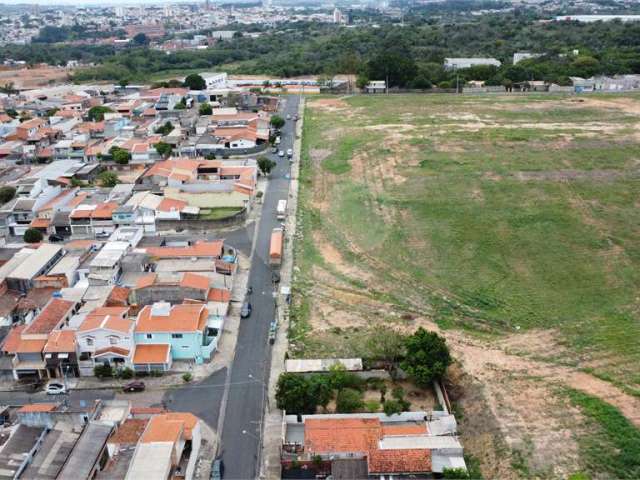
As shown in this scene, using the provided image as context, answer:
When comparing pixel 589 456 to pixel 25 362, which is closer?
pixel 589 456

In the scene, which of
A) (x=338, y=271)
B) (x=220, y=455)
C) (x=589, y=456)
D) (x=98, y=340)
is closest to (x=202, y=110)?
(x=338, y=271)

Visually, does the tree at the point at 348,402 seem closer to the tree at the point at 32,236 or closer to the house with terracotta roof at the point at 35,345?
the house with terracotta roof at the point at 35,345

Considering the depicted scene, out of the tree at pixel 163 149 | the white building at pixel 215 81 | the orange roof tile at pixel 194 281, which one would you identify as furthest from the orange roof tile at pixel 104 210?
the white building at pixel 215 81

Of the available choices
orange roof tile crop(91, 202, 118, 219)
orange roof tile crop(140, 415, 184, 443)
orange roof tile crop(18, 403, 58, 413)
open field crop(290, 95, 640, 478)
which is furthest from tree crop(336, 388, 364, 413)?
orange roof tile crop(91, 202, 118, 219)

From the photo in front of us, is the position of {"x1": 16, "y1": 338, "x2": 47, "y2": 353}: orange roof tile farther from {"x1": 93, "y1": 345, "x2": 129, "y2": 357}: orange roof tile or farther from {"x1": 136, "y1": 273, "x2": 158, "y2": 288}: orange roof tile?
{"x1": 136, "y1": 273, "x2": 158, "y2": 288}: orange roof tile

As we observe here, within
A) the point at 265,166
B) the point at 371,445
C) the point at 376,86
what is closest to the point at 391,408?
the point at 371,445

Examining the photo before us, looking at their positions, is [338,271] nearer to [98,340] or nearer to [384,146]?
[98,340]
